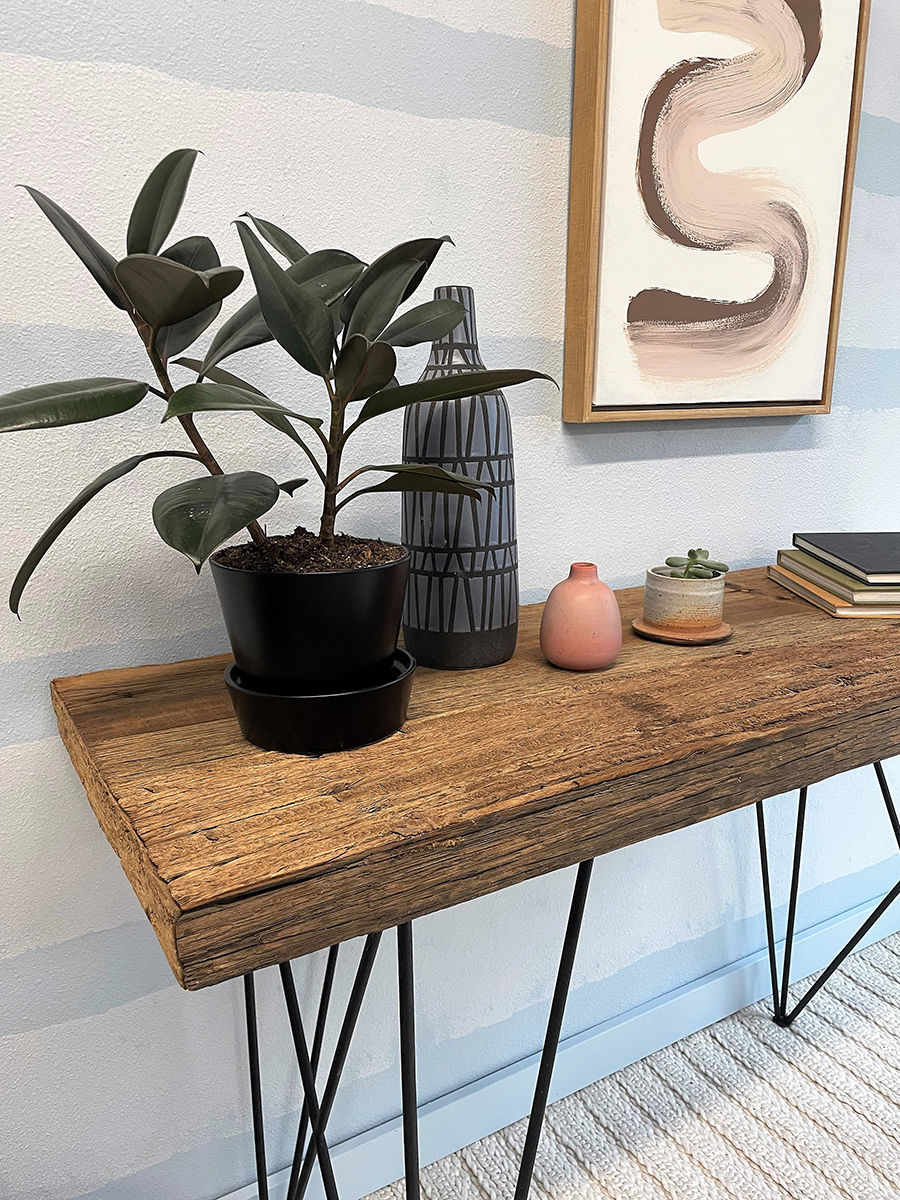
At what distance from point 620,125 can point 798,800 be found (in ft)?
3.53

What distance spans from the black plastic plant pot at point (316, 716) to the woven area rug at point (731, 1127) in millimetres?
811

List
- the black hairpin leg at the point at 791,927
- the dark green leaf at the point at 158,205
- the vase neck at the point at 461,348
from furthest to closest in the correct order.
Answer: the black hairpin leg at the point at 791,927, the vase neck at the point at 461,348, the dark green leaf at the point at 158,205

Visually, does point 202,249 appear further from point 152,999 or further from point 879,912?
point 879,912

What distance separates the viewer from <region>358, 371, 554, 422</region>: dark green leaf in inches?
25.2

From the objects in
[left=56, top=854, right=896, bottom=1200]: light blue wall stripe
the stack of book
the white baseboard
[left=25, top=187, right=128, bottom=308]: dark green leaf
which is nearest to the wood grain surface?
the stack of book

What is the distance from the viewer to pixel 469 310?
0.86 metres

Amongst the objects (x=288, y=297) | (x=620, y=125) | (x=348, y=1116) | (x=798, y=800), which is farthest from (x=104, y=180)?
(x=798, y=800)

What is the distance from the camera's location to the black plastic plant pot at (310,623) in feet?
2.11

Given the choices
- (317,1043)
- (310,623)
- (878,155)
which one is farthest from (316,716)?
(878,155)

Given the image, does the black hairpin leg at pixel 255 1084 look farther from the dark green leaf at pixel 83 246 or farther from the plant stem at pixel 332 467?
the dark green leaf at pixel 83 246

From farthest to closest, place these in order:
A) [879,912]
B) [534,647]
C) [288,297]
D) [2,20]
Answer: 1. [879,912]
2. [534,647]
3. [2,20]
4. [288,297]

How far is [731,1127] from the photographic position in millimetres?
1266

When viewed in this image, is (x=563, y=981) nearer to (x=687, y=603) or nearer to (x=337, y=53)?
(x=687, y=603)

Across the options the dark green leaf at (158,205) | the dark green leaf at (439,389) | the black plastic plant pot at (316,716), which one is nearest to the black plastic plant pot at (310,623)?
the black plastic plant pot at (316,716)
